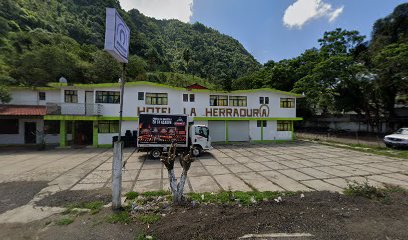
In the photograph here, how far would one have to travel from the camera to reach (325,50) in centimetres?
3006

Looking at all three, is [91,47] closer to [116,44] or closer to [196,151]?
[196,151]

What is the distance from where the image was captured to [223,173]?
987 centimetres

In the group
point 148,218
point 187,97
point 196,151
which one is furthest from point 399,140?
point 148,218

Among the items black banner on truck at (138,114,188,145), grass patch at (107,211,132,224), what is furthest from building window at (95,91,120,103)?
grass patch at (107,211,132,224)

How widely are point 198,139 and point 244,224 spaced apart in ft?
31.4

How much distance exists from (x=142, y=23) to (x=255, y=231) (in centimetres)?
11260

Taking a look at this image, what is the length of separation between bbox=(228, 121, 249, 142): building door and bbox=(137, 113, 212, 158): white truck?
29.4 feet

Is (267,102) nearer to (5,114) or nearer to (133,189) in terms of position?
(133,189)

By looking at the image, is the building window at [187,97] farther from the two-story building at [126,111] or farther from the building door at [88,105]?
the building door at [88,105]

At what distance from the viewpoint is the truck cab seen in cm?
1411

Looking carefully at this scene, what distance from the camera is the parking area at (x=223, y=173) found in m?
8.02

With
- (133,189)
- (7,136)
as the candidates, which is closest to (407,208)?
(133,189)

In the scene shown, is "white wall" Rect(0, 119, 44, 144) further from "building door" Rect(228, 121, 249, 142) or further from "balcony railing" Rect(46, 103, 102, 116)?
"building door" Rect(228, 121, 249, 142)

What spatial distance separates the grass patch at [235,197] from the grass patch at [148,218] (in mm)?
1536
